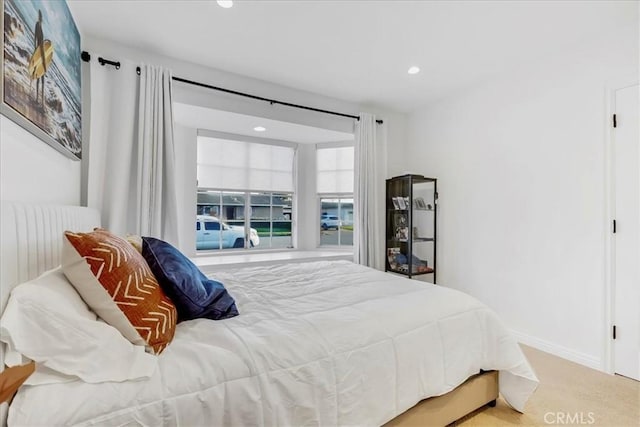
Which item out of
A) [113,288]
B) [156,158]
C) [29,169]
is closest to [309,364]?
[113,288]

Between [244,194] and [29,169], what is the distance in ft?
8.78

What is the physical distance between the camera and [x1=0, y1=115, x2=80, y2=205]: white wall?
1.11 meters

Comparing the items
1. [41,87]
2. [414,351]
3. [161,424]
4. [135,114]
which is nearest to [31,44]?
[41,87]

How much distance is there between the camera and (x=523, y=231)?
280 centimetres

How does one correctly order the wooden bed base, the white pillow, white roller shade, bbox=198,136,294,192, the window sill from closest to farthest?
the white pillow < the wooden bed base < the window sill < white roller shade, bbox=198,136,294,192

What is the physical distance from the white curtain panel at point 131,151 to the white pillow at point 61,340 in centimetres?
161

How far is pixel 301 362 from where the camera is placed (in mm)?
1138

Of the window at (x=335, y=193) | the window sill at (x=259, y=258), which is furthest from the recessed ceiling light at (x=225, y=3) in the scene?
the window at (x=335, y=193)

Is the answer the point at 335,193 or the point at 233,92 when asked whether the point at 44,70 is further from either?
the point at 335,193

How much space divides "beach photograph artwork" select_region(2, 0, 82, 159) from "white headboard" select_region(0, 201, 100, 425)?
1.24 ft

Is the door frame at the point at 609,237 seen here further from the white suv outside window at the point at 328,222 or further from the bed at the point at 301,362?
the white suv outside window at the point at 328,222

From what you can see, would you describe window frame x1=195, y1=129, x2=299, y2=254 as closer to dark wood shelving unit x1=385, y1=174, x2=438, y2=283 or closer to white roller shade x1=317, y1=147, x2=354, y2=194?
white roller shade x1=317, y1=147, x2=354, y2=194

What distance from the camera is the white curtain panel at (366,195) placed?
3.60m

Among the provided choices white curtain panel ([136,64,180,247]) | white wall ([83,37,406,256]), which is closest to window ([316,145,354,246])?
white wall ([83,37,406,256])
